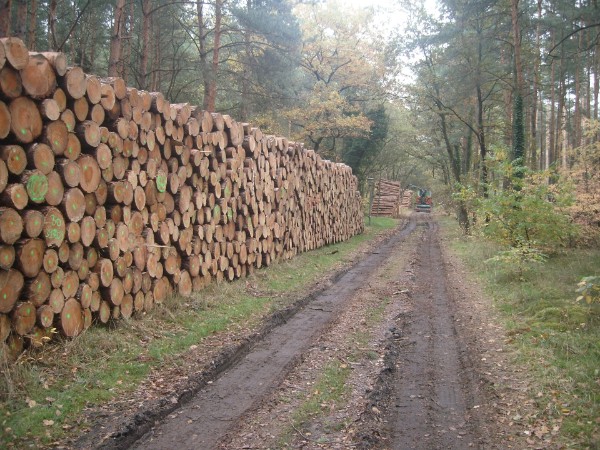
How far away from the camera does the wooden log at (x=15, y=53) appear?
4590mm

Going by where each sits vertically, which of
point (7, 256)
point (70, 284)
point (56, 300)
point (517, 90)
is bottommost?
point (56, 300)

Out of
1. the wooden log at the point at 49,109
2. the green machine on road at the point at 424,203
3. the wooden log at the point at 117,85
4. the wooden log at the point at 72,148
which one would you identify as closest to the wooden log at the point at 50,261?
the wooden log at the point at 72,148

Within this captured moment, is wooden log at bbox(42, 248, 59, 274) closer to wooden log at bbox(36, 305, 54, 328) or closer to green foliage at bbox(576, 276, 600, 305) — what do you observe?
wooden log at bbox(36, 305, 54, 328)

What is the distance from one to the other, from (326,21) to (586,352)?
28.7 m

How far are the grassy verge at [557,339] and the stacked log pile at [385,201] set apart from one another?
26986 mm

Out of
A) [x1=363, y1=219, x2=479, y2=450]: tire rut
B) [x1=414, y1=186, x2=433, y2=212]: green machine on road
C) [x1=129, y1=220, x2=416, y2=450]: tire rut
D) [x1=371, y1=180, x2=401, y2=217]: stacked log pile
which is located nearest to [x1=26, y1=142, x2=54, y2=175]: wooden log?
[x1=129, y1=220, x2=416, y2=450]: tire rut

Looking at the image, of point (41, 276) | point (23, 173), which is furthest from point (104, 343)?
point (23, 173)

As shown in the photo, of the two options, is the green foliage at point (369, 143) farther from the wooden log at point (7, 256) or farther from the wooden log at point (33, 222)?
the wooden log at point (7, 256)

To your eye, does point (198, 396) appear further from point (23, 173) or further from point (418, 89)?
point (418, 89)

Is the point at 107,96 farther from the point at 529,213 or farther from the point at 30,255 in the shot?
the point at 529,213

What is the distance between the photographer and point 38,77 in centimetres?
492

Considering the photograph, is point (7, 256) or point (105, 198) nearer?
point (7, 256)

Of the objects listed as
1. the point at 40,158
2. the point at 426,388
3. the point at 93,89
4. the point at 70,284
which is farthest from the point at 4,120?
the point at 426,388

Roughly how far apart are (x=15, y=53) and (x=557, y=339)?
6984mm
